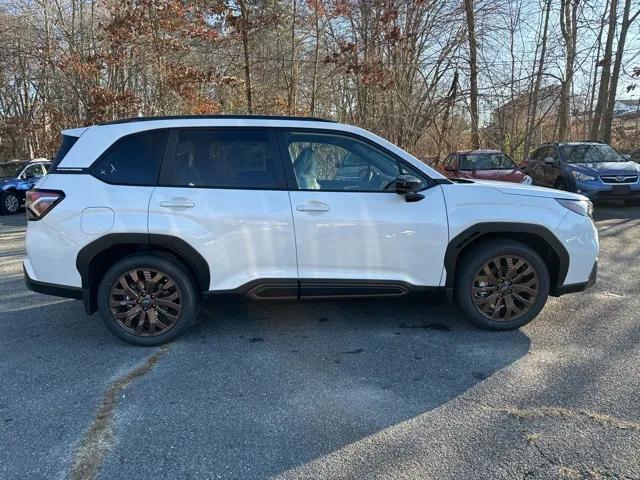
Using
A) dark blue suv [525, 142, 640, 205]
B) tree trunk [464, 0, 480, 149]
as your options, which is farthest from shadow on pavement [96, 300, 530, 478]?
tree trunk [464, 0, 480, 149]

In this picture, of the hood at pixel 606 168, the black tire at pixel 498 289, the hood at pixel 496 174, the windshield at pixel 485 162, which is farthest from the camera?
the windshield at pixel 485 162

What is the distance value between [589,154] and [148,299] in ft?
37.8

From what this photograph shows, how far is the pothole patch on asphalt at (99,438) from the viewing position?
8.44 ft

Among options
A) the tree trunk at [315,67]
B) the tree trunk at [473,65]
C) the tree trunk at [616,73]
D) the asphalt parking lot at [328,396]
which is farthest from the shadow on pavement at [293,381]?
the tree trunk at [616,73]

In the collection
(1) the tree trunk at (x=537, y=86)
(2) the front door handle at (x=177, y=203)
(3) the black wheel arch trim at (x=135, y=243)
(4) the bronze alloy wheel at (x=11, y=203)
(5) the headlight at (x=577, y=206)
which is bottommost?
(4) the bronze alloy wheel at (x=11, y=203)

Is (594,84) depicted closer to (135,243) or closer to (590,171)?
(590,171)

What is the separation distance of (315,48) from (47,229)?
12.4 metres

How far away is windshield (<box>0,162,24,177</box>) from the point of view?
579 inches

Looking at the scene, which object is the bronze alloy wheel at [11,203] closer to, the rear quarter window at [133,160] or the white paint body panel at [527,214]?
the rear quarter window at [133,160]

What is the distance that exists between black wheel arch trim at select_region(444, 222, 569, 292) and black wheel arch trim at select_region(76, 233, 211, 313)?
200 cm

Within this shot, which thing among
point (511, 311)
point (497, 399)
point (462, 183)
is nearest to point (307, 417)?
point (497, 399)

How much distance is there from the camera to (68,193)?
3955mm

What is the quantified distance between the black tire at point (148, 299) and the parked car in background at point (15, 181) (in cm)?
1236

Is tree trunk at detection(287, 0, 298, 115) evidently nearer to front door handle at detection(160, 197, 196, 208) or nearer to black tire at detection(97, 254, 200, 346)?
front door handle at detection(160, 197, 196, 208)
